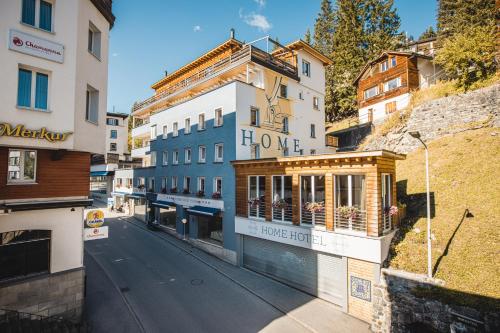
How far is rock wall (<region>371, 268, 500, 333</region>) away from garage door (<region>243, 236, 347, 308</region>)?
1837mm

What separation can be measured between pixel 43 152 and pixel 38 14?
5629 millimetres

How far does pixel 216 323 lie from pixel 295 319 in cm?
378

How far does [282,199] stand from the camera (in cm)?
1600

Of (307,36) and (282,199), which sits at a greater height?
(307,36)

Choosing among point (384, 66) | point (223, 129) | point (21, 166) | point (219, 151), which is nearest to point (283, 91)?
point (223, 129)

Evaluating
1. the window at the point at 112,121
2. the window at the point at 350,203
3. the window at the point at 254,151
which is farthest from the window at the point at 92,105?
the window at the point at 112,121

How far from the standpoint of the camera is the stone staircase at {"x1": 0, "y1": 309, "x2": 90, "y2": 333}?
941 cm

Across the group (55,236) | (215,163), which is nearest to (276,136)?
(215,163)

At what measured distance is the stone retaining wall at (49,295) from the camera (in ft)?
32.1

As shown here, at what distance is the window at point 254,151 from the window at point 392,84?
23.6m

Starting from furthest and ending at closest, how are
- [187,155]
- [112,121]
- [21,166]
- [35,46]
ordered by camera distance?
[112,121], [187,155], [21,166], [35,46]

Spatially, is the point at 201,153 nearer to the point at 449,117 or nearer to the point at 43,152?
the point at 43,152

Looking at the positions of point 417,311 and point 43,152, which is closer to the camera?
point 417,311

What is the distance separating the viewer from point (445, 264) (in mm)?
11445
